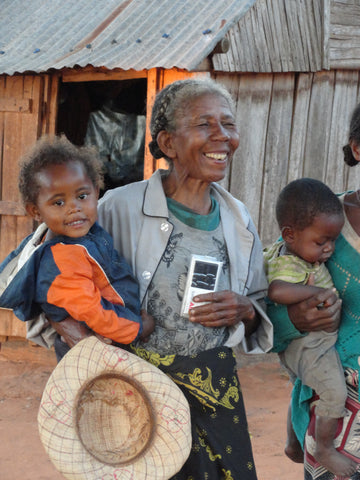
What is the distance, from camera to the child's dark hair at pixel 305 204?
2402 millimetres

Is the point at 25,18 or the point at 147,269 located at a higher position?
the point at 25,18

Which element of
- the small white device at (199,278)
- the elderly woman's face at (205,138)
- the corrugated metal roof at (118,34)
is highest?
the corrugated metal roof at (118,34)

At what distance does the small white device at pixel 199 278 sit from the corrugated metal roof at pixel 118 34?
296cm

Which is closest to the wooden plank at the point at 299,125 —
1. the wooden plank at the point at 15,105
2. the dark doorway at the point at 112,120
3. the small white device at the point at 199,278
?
the dark doorway at the point at 112,120

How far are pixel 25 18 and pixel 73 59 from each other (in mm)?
1766

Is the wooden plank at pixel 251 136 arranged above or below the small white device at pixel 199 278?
above

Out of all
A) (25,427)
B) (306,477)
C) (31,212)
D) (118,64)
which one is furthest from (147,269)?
(25,427)

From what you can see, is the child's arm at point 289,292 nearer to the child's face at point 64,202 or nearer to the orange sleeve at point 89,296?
the orange sleeve at point 89,296

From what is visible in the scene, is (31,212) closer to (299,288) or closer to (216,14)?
(299,288)

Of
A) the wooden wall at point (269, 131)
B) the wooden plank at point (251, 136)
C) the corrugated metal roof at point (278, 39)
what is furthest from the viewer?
the wooden wall at point (269, 131)

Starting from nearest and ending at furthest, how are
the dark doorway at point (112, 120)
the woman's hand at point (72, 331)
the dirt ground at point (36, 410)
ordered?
1. the woman's hand at point (72, 331)
2. the dirt ground at point (36, 410)
3. the dark doorway at point (112, 120)

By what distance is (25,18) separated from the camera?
6555 mm

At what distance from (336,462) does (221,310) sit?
2.63 ft

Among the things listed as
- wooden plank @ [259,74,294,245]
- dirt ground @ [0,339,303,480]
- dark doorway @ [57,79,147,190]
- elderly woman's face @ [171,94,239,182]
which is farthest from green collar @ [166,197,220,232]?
dark doorway @ [57,79,147,190]
